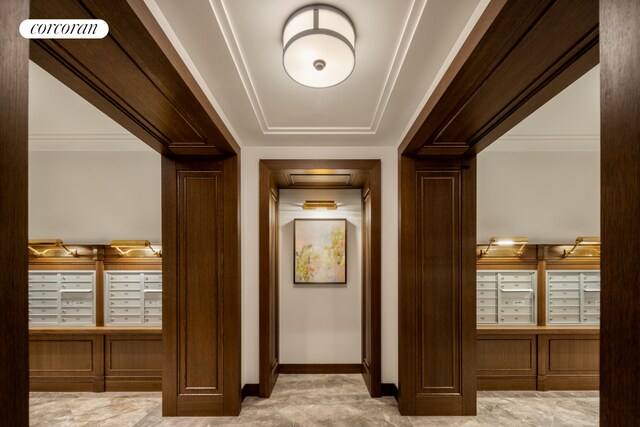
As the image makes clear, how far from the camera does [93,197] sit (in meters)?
4.64

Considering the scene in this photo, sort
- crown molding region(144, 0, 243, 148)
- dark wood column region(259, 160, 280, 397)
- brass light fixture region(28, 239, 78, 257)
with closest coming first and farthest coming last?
crown molding region(144, 0, 243, 148), dark wood column region(259, 160, 280, 397), brass light fixture region(28, 239, 78, 257)

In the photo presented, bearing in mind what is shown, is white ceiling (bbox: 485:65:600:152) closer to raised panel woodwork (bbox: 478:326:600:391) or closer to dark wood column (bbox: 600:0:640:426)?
raised panel woodwork (bbox: 478:326:600:391)

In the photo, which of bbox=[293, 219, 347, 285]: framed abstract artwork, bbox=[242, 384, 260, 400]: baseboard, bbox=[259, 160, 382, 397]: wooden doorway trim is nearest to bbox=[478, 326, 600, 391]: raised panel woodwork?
bbox=[259, 160, 382, 397]: wooden doorway trim

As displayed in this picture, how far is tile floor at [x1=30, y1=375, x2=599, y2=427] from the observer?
11.6 feet

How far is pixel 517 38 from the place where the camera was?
1.69 m

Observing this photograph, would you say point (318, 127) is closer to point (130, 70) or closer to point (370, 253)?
point (370, 253)

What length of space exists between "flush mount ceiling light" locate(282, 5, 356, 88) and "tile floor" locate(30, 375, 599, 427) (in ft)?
9.87

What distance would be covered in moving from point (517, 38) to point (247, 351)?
3695 mm

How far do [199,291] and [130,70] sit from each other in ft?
7.44

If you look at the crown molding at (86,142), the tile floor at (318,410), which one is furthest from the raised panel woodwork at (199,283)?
the crown molding at (86,142)

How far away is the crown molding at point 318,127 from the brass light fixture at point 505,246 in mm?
1914

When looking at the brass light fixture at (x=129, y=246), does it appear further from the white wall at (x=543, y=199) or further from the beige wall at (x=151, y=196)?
the white wall at (x=543, y=199)

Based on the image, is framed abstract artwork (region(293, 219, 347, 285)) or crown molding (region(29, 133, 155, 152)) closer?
crown molding (region(29, 133, 155, 152))

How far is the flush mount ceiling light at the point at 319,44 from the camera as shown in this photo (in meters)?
1.89
